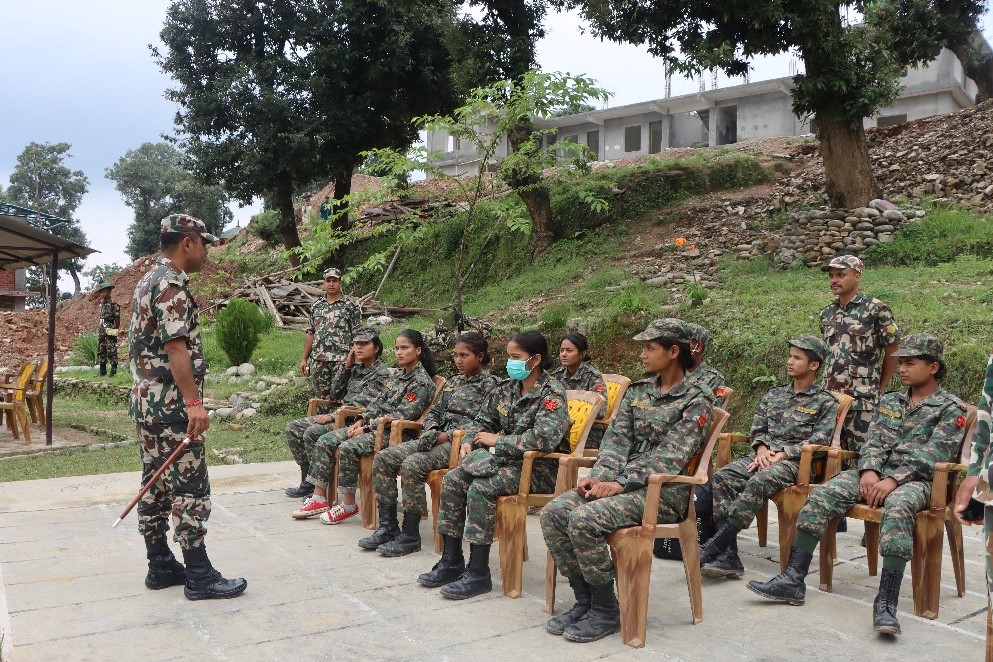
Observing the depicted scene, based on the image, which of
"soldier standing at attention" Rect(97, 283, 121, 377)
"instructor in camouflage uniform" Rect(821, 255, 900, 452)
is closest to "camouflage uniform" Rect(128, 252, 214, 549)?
"instructor in camouflage uniform" Rect(821, 255, 900, 452)

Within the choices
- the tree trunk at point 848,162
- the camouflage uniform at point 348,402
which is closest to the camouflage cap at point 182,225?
the camouflage uniform at point 348,402

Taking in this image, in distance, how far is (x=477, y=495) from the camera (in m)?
4.32

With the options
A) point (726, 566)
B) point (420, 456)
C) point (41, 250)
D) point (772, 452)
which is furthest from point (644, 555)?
point (41, 250)

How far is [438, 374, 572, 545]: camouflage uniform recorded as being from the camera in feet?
14.1

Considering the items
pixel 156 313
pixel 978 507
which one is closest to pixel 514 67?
pixel 156 313

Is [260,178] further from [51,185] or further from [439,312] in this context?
[51,185]

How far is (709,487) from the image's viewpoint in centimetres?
503

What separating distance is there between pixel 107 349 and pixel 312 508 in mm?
12265

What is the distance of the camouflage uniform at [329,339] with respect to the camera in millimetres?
7922

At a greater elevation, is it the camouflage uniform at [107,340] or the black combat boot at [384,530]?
the camouflage uniform at [107,340]

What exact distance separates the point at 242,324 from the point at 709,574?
454 inches

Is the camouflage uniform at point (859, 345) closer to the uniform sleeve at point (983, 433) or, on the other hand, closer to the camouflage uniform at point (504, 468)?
the camouflage uniform at point (504, 468)

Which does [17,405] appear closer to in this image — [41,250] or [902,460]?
[41,250]

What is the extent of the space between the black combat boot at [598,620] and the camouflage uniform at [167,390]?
6.26 ft
